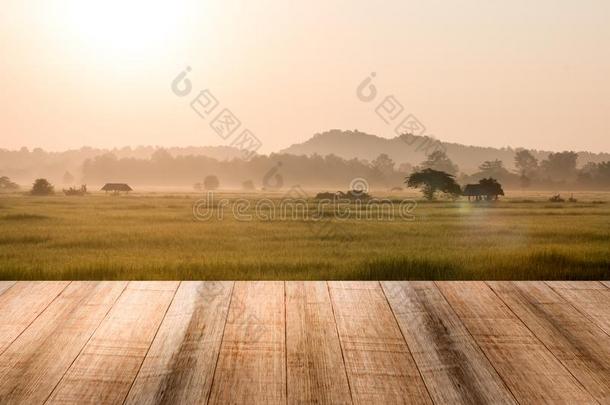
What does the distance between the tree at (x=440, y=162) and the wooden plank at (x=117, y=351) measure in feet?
11.0

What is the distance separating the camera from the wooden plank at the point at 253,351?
1.44 meters

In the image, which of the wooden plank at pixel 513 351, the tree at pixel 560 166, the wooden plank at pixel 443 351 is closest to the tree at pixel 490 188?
the tree at pixel 560 166

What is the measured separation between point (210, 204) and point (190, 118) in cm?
95

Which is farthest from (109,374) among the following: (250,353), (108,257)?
(108,257)

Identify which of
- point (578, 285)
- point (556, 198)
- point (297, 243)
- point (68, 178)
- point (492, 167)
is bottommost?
point (297, 243)

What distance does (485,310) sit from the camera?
2166mm

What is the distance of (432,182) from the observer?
18.0ft

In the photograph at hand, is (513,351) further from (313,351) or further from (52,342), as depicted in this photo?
(52,342)

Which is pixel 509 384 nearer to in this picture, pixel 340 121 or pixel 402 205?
pixel 340 121

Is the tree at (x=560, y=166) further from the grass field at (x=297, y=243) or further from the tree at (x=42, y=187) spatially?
the tree at (x=42, y=187)

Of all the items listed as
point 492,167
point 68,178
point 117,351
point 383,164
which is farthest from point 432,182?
point 117,351

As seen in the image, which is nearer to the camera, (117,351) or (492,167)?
(117,351)

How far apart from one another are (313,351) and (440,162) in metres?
3.78

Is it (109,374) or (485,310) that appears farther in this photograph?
(485,310)
